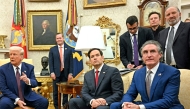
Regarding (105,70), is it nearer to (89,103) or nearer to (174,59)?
(89,103)

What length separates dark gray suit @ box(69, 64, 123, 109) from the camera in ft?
11.2

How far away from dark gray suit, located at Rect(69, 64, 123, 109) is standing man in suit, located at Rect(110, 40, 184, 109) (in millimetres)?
452

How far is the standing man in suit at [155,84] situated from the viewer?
2.64 metres

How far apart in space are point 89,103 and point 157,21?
178 centimetres

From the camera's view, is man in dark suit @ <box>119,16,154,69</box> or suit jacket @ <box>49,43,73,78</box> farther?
suit jacket @ <box>49,43,73,78</box>

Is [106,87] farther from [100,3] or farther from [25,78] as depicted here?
[100,3]

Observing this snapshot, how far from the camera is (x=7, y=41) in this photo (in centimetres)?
722

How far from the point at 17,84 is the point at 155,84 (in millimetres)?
2142

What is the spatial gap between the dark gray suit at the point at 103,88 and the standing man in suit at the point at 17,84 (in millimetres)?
696

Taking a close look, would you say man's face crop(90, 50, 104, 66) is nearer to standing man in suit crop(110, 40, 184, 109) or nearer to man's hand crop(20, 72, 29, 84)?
standing man in suit crop(110, 40, 184, 109)

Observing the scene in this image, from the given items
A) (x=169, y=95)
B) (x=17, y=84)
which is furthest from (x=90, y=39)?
(x=169, y=95)

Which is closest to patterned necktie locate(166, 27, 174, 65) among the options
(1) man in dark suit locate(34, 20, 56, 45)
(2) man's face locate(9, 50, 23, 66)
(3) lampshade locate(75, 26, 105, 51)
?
(3) lampshade locate(75, 26, 105, 51)

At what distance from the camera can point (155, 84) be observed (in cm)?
273

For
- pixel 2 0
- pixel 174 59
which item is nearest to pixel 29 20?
pixel 2 0
